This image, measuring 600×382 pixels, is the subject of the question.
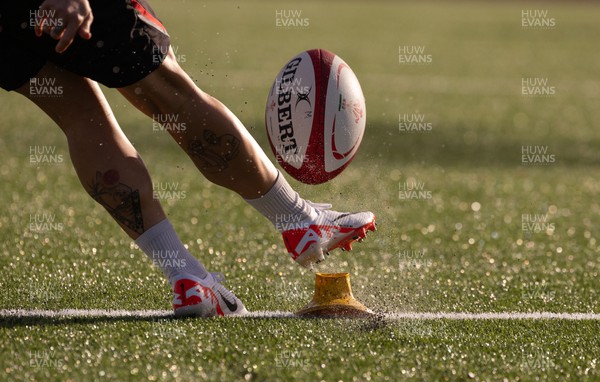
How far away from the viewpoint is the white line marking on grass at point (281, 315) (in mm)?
3631

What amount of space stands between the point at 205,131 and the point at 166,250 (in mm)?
449

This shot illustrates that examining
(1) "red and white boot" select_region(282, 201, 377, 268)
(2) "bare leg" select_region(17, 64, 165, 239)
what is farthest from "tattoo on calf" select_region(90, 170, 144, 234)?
(1) "red and white boot" select_region(282, 201, 377, 268)

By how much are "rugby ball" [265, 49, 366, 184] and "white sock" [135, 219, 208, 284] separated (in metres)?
0.66

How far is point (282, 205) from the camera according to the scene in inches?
151

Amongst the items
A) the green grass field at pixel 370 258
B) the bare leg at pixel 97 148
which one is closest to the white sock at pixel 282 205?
the green grass field at pixel 370 258

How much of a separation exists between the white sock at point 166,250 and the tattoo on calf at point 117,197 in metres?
0.06

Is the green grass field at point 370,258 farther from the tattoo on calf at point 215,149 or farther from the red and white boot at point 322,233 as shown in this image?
the tattoo on calf at point 215,149

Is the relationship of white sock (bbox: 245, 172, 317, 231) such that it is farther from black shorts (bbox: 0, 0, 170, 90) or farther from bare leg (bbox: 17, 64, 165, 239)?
black shorts (bbox: 0, 0, 170, 90)

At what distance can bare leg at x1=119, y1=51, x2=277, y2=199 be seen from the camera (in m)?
3.51

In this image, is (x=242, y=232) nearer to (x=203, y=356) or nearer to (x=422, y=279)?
(x=422, y=279)

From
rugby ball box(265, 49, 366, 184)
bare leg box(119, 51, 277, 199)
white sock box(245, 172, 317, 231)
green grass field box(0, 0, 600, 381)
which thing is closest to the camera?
green grass field box(0, 0, 600, 381)

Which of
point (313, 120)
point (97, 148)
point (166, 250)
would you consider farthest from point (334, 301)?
point (97, 148)

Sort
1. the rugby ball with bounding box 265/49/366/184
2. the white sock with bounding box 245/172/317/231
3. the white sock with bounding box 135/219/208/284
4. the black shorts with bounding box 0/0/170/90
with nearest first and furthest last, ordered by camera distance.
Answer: the black shorts with bounding box 0/0/170/90 < the white sock with bounding box 135/219/208/284 < the white sock with bounding box 245/172/317/231 < the rugby ball with bounding box 265/49/366/184

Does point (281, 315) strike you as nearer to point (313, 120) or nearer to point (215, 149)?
point (215, 149)
